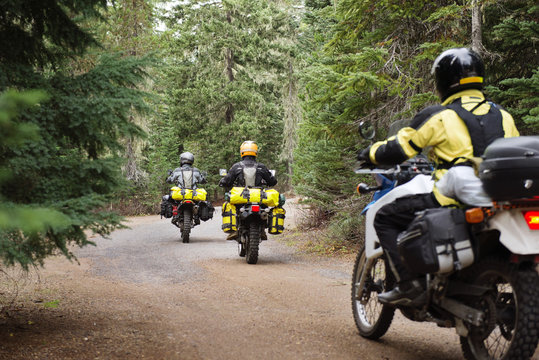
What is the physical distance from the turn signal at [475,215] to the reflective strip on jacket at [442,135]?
0.97 ft

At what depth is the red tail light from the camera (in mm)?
2941

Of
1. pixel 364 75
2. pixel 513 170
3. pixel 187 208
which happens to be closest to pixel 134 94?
pixel 513 170

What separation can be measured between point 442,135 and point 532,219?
883 mm

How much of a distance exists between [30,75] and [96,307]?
9.25ft

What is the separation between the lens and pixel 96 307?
5914 millimetres

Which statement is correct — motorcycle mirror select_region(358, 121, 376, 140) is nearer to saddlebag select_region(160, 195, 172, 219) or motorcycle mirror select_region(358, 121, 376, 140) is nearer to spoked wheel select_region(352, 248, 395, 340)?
spoked wheel select_region(352, 248, 395, 340)

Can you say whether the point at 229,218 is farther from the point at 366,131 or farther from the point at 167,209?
the point at 366,131

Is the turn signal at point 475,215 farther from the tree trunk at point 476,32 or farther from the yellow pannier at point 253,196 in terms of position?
the yellow pannier at point 253,196

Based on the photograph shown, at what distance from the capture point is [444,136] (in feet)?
11.7

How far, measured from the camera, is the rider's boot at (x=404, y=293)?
3729mm

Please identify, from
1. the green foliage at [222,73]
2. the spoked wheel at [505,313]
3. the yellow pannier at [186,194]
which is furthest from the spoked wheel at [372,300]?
the green foliage at [222,73]

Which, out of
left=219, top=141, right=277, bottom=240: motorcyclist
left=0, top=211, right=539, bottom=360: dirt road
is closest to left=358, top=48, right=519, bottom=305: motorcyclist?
left=0, top=211, right=539, bottom=360: dirt road

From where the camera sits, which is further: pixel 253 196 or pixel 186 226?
pixel 186 226

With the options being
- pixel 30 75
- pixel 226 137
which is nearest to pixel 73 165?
pixel 30 75
